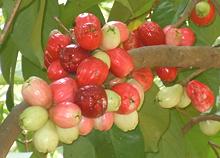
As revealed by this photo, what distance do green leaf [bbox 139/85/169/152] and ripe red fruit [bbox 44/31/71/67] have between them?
0.85 feet

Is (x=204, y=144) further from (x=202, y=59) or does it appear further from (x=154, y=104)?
(x=202, y=59)

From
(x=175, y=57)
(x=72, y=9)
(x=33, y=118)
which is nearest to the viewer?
(x=33, y=118)

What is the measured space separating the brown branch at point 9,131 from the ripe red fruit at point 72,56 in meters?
0.09

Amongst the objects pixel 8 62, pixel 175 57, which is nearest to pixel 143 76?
pixel 175 57

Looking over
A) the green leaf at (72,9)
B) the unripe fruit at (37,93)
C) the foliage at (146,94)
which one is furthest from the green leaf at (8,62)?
the unripe fruit at (37,93)

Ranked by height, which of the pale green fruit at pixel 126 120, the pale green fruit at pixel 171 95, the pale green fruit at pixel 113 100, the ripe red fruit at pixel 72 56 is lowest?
the pale green fruit at pixel 171 95

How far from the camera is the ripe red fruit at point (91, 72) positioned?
2.02 feet

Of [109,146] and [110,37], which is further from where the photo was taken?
[109,146]

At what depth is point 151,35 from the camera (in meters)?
0.74

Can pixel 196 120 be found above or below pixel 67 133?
below

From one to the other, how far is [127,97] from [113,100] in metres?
0.03

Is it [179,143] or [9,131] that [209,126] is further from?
[9,131]

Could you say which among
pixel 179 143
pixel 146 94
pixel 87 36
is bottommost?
pixel 179 143

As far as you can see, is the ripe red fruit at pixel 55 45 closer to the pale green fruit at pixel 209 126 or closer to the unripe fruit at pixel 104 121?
the unripe fruit at pixel 104 121
